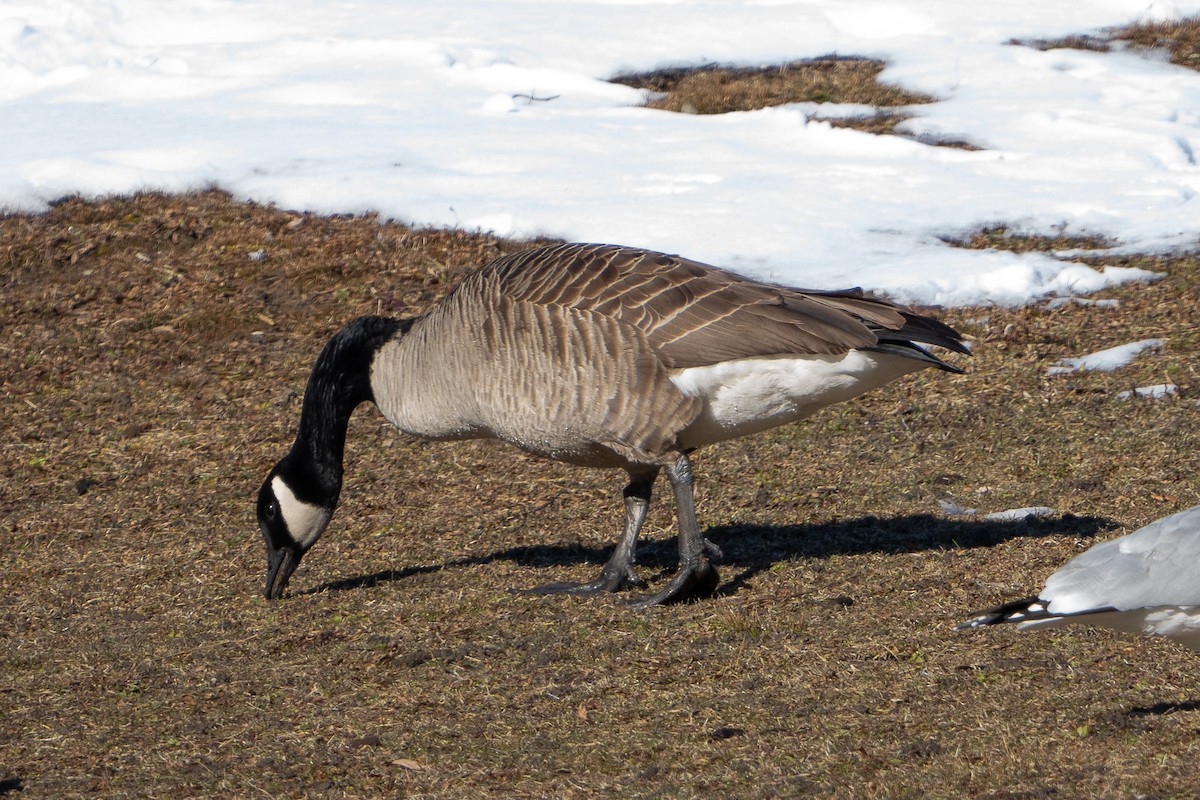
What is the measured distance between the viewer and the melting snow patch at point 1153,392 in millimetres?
8008

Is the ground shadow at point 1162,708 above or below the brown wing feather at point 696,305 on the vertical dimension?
below

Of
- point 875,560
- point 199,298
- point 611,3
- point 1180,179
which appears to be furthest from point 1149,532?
point 611,3

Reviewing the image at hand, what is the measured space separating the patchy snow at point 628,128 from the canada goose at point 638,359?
4.34 meters

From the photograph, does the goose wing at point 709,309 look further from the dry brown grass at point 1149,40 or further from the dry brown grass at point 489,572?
the dry brown grass at point 1149,40

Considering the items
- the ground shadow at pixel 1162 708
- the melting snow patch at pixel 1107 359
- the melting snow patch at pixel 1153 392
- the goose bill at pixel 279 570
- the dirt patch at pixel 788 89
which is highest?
the dirt patch at pixel 788 89

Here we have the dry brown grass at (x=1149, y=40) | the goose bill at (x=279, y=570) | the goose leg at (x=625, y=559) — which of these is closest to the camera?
the goose leg at (x=625, y=559)

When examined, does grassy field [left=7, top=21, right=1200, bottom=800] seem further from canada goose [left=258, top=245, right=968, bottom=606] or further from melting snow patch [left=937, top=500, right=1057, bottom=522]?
canada goose [left=258, top=245, right=968, bottom=606]

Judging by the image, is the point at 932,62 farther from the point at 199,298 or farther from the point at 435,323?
the point at 435,323

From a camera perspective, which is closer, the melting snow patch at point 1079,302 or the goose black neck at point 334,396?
the goose black neck at point 334,396

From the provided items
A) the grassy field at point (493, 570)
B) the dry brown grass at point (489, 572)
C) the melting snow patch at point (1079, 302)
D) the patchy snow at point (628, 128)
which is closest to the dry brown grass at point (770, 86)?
the patchy snow at point (628, 128)

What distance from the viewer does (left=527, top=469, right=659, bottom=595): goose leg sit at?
6.02 m

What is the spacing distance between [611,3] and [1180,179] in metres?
8.00

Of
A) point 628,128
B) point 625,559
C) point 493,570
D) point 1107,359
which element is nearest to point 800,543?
point 625,559

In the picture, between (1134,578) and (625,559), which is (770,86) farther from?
(1134,578)
